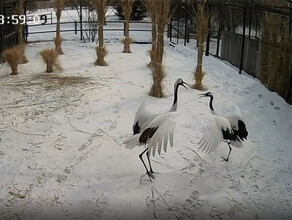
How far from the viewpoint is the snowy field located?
4082 mm

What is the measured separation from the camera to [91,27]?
52.3ft

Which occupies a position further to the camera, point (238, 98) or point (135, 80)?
point (135, 80)

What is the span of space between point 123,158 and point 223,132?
1.24 meters

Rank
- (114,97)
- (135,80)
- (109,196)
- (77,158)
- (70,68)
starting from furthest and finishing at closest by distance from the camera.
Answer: (70,68) → (135,80) → (114,97) → (77,158) → (109,196)

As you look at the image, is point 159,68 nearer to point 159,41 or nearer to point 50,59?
point 159,41

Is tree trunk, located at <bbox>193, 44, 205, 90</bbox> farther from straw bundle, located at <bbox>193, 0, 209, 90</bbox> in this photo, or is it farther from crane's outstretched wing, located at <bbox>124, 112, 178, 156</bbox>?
crane's outstretched wing, located at <bbox>124, 112, 178, 156</bbox>

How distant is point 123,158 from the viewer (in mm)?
5031

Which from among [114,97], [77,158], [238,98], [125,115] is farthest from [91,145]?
[238,98]

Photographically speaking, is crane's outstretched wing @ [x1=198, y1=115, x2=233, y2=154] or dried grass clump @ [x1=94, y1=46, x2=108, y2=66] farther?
dried grass clump @ [x1=94, y1=46, x2=108, y2=66]

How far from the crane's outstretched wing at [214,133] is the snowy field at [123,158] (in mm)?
394

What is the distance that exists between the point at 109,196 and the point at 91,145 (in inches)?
49.1

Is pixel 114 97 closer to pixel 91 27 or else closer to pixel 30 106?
pixel 30 106

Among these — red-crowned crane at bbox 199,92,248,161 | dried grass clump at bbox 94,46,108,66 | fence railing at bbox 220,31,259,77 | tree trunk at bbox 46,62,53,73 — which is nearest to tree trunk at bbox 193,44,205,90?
fence railing at bbox 220,31,259,77

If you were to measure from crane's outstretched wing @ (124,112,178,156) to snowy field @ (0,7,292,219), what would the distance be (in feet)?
1.67
